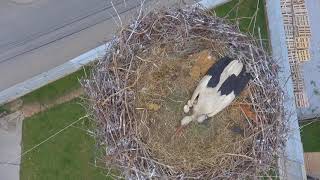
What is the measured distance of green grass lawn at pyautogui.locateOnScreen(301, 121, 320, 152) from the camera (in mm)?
6543

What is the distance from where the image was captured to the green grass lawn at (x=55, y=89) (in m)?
6.21

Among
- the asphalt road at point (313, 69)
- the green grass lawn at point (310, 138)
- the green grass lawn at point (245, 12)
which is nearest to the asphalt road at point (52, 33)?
the green grass lawn at point (245, 12)

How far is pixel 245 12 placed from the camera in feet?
19.9

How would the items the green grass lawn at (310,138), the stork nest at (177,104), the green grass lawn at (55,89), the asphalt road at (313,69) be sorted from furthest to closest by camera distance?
the asphalt road at (313,69), the green grass lawn at (310,138), the green grass lawn at (55,89), the stork nest at (177,104)

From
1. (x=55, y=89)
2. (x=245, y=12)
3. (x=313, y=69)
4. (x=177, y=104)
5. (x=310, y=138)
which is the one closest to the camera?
(x=177, y=104)

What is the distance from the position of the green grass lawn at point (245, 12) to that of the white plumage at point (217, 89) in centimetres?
132

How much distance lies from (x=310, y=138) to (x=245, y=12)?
1.72 meters

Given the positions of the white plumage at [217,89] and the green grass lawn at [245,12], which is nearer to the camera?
the white plumage at [217,89]

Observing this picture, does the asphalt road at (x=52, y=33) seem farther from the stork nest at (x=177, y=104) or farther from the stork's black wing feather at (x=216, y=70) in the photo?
the stork's black wing feather at (x=216, y=70)

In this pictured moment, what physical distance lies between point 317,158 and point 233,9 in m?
1.91

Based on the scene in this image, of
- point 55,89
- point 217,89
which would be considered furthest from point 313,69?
point 55,89

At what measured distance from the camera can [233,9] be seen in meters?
6.02

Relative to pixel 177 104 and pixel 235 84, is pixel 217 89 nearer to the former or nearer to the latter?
pixel 235 84

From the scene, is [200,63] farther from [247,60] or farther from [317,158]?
[317,158]
